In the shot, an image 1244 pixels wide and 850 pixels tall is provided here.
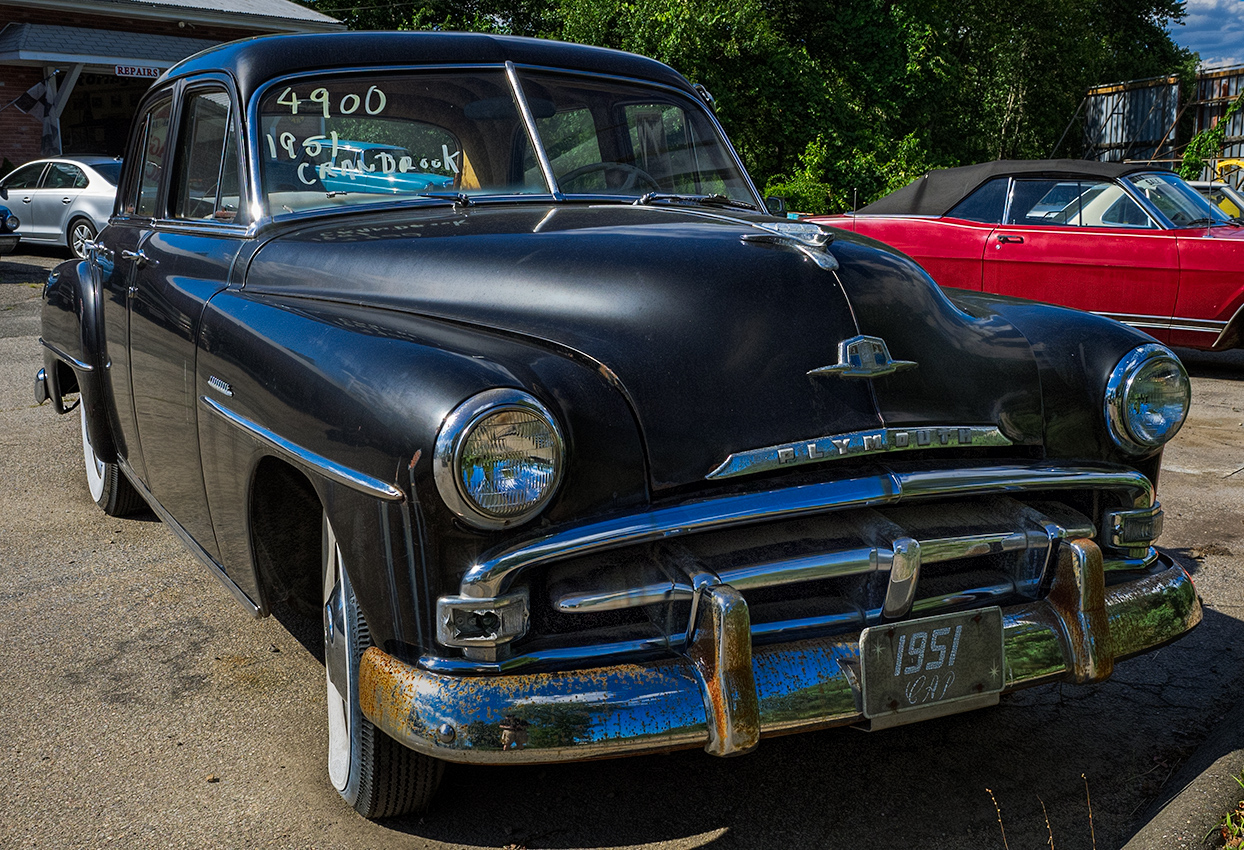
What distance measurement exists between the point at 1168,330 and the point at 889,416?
20.2 ft

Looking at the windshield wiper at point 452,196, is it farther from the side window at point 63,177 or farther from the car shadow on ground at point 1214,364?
the side window at point 63,177

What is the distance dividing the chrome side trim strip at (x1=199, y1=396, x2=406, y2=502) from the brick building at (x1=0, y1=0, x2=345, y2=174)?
1731cm

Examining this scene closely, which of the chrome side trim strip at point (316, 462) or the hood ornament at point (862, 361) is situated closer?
the chrome side trim strip at point (316, 462)

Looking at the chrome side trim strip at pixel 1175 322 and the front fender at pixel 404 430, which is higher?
the front fender at pixel 404 430

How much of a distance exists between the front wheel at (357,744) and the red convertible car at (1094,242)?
6.44 metres

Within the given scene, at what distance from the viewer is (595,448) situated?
2.00 meters

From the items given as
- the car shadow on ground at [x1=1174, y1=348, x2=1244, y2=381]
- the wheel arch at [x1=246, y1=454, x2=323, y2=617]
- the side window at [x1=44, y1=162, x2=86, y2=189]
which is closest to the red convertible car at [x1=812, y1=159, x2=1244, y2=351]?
the car shadow on ground at [x1=1174, y1=348, x2=1244, y2=381]

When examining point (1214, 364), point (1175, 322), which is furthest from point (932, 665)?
point (1214, 364)

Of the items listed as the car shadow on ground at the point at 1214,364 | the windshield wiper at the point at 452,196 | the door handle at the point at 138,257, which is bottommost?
the car shadow on ground at the point at 1214,364

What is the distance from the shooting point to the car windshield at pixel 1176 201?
294 inches

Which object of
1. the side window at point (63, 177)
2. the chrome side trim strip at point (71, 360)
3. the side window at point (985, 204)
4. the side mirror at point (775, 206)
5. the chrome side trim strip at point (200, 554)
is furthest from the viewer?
the side window at point (63, 177)

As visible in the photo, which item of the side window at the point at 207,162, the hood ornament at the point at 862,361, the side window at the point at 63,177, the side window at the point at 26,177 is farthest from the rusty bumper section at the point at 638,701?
the side window at the point at 26,177

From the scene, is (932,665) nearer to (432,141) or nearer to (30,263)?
(432,141)

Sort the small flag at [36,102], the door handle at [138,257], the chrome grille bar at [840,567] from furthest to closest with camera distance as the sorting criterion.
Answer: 1. the small flag at [36,102]
2. the door handle at [138,257]
3. the chrome grille bar at [840,567]
